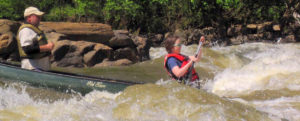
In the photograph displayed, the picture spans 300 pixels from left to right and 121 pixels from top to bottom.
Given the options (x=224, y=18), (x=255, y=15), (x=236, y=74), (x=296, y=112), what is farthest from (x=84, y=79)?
(x=255, y=15)

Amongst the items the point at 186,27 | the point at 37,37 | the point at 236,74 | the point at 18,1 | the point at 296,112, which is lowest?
the point at 186,27

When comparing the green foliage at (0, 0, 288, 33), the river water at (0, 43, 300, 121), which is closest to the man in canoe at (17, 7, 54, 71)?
the river water at (0, 43, 300, 121)

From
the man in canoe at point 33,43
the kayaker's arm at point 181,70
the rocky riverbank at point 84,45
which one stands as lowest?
the rocky riverbank at point 84,45

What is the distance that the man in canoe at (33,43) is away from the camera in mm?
5363

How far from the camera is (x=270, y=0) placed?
16.5 m

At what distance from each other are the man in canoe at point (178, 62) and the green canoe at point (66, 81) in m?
0.80

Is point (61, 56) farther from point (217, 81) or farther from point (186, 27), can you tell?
point (186, 27)

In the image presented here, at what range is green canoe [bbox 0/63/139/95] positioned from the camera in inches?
196

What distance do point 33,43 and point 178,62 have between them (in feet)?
7.17

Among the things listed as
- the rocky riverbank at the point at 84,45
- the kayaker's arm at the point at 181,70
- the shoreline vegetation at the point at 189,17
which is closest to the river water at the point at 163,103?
the kayaker's arm at the point at 181,70

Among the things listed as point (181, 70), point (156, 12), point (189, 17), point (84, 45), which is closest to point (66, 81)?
point (181, 70)

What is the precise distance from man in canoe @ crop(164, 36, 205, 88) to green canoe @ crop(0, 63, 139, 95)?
2.63 ft

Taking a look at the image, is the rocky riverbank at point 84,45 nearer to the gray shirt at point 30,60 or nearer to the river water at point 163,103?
the river water at point 163,103

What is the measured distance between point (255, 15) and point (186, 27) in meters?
3.15
